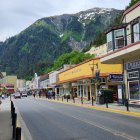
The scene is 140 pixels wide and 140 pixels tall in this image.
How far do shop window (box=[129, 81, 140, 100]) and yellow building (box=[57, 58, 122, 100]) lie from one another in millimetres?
9503

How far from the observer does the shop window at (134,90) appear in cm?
3322

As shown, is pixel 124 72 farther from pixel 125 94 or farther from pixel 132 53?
pixel 132 53

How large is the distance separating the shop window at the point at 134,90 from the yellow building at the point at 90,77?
9.50 m

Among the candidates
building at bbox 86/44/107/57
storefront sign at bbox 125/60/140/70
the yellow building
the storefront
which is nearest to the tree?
building at bbox 86/44/107/57

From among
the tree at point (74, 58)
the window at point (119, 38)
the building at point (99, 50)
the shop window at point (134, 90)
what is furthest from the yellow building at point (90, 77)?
the tree at point (74, 58)

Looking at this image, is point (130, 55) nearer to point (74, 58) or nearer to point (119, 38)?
point (119, 38)

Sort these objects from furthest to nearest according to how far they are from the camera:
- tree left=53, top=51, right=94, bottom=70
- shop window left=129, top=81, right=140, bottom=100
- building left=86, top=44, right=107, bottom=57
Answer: tree left=53, top=51, right=94, bottom=70
building left=86, top=44, right=107, bottom=57
shop window left=129, top=81, right=140, bottom=100

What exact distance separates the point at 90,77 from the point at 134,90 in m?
20.2

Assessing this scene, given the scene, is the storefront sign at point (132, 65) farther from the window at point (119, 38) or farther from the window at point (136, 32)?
the window at point (119, 38)

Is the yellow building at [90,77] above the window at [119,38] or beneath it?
beneath

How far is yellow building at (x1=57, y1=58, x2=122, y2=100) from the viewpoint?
165 ft

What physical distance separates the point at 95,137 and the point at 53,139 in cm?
159

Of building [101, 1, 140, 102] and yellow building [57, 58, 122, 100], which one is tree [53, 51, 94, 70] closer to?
yellow building [57, 58, 122, 100]

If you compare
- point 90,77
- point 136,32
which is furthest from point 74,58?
point 136,32
